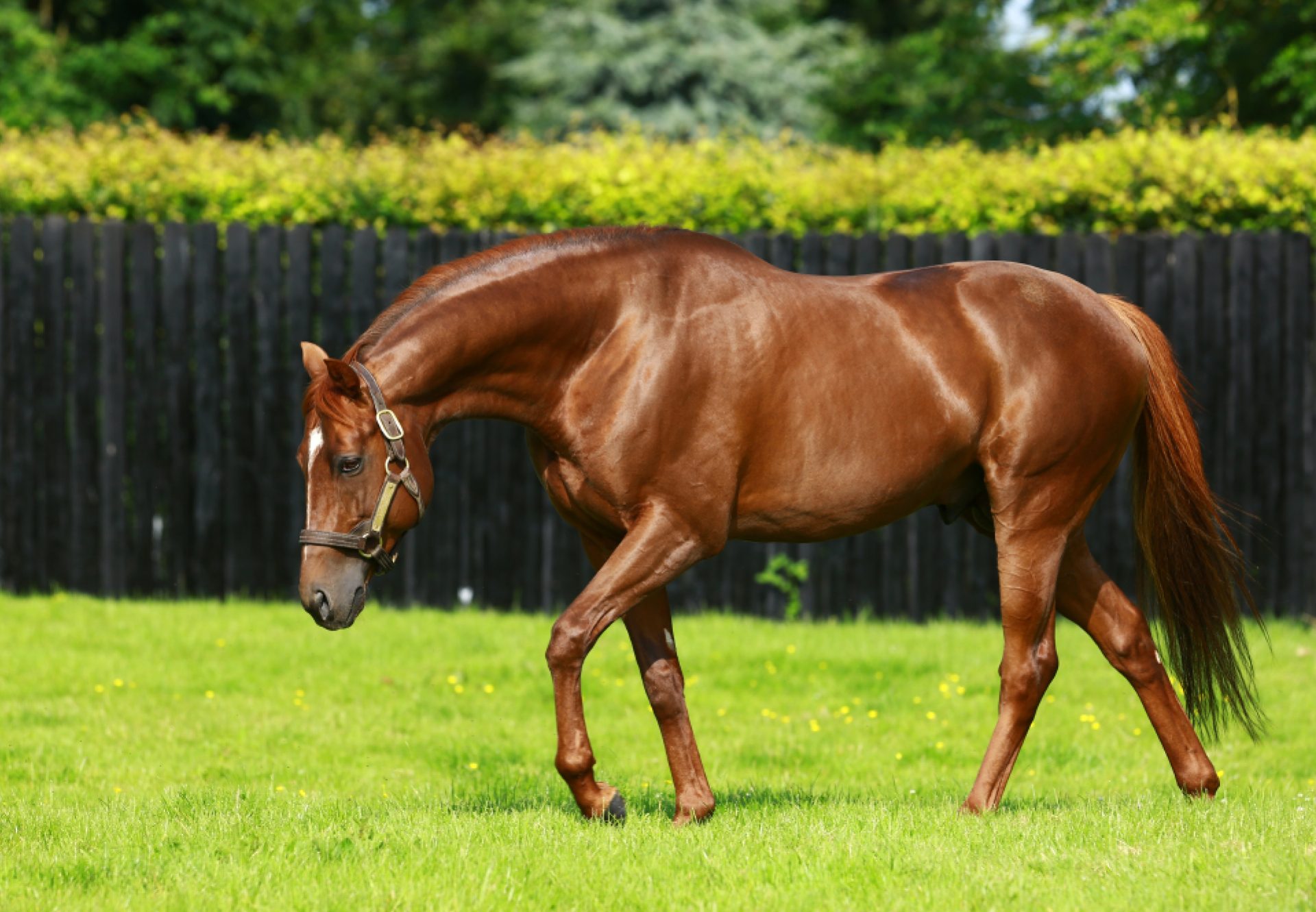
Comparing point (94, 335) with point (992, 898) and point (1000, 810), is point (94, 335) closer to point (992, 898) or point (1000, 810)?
point (1000, 810)

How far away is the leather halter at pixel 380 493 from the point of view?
4219 millimetres

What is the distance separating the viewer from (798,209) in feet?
31.5

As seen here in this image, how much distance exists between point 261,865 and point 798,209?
6.64 meters

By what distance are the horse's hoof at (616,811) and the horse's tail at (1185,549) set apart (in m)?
2.26

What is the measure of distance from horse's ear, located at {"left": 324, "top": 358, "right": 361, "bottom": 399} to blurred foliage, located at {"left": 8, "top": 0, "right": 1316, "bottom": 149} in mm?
8502

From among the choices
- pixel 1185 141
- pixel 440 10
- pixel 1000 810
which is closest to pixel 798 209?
pixel 1185 141

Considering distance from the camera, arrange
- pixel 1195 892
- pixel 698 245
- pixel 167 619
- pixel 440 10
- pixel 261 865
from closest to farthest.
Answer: pixel 1195 892
pixel 261 865
pixel 698 245
pixel 167 619
pixel 440 10

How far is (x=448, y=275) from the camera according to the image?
15.0ft

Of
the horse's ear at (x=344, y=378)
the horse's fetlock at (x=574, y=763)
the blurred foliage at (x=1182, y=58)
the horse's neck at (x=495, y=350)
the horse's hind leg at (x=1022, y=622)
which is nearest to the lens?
the horse's ear at (x=344, y=378)

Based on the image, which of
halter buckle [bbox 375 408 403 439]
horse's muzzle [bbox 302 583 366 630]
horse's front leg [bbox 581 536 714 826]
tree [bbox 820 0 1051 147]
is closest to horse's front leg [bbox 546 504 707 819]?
horse's front leg [bbox 581 536 714 826]

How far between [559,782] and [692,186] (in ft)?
15.8

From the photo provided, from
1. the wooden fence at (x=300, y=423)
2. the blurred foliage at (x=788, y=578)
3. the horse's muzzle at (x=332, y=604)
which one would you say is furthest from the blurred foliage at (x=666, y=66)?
the horse's muzzle at (x=332, y=604)

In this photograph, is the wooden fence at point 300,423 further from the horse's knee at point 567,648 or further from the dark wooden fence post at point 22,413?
the horse's knee at point 567,648

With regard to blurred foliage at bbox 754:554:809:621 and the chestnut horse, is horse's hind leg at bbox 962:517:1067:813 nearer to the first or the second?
the chestnut horse
